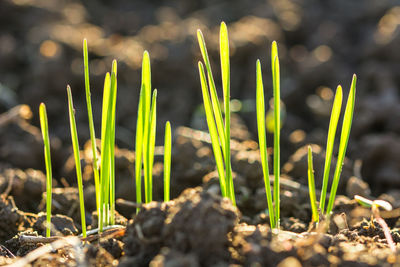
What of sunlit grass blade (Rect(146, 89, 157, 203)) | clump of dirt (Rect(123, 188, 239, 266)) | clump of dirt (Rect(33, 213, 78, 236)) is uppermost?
sunlit grass blade (Rect(146, 89, 157, 203))

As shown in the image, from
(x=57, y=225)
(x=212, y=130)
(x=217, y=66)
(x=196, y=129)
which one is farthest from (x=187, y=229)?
(x=217, y=66)

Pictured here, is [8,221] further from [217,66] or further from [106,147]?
[217,66]

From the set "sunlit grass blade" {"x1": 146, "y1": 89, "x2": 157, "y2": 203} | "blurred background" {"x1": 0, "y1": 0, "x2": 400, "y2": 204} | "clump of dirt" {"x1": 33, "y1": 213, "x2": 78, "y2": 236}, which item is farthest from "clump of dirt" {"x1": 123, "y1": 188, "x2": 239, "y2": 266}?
"blurred background" {"x1": 0, "y1": 0, "x2": 400, "y2": 204}

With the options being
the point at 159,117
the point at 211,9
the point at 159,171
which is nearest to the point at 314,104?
the point at 159,117

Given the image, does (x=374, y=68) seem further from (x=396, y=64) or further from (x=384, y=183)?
(x=384, y=183)

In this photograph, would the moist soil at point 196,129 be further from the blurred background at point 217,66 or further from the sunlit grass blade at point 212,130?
the sunlit grass blade at point 212,130

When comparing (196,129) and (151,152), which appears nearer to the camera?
(151,152)

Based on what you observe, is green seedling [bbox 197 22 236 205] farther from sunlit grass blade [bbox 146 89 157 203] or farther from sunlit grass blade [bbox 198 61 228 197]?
sunlit grass blade [bbox 146 89 157 203]

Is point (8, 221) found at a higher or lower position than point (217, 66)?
lower
